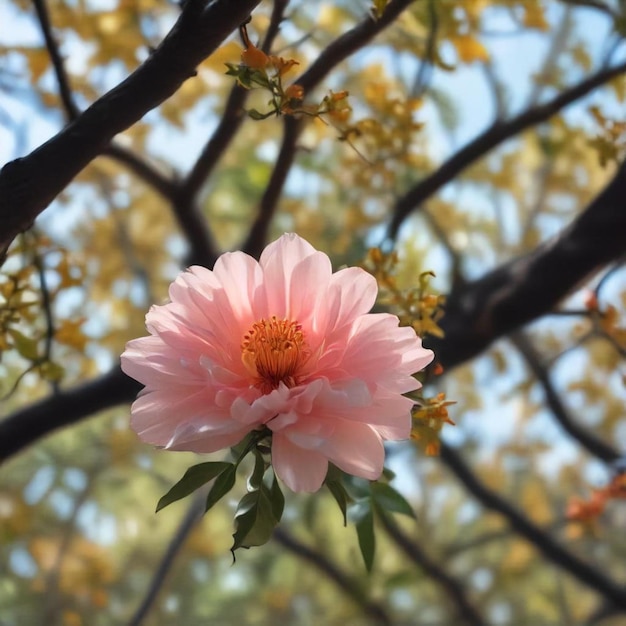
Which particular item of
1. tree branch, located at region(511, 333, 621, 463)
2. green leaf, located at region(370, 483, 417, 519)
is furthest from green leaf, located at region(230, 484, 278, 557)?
tree branch, located at region(511, 333, 621, 463)

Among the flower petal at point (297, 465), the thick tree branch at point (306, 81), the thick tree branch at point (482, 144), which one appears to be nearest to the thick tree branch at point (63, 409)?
the thick tree branch at point (306, 81)

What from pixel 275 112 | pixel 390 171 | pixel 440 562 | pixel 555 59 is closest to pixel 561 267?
pixel 390 171

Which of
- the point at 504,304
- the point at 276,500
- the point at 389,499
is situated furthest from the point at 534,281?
the point at 276,500

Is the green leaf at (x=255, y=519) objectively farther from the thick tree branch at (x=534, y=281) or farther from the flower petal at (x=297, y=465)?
the thick tree branch at (x=534, y=281)

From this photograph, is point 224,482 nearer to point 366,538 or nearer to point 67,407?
point 366,538

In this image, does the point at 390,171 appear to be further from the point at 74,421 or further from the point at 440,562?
the point at 440,562
